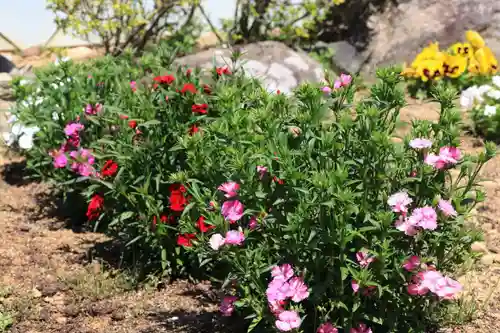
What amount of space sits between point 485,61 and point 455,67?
40cm

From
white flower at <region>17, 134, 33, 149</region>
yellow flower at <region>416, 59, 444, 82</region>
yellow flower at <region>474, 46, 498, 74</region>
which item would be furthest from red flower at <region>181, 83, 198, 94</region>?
yellow flower at <region>474, 46, 498, 74</region>

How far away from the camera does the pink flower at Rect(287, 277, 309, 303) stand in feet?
8.89

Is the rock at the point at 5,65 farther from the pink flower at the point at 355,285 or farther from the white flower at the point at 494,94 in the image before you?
the pink flower at the point at 355,285

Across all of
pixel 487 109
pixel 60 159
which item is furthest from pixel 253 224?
pixel 487 109

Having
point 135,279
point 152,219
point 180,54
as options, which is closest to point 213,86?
point 152,219

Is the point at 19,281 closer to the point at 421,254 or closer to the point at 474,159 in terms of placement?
the point at 421,254

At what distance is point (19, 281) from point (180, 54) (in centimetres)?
448

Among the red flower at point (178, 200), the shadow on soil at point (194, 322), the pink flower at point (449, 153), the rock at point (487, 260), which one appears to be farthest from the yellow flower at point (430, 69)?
the pink flower at point (449, 153)

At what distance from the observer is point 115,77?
4.55 metres

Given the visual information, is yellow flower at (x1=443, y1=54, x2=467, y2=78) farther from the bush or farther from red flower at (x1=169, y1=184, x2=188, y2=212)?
red flower at (x1=169, y1=184, x2=188, y2=212)

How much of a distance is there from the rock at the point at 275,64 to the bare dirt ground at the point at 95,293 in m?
2.83

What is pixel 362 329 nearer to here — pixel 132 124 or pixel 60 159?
pixel 132 124

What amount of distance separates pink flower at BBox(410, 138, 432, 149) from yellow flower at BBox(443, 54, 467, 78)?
14.8ft

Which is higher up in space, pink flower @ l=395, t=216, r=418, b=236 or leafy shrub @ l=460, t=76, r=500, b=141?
pink flower @ l=395, t=216, r=418, b=236
